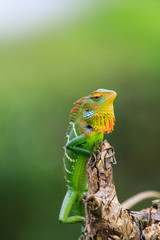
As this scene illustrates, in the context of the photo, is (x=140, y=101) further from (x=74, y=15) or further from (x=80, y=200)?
(x=80, y=200)

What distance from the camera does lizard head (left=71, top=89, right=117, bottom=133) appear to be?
2.92 meters

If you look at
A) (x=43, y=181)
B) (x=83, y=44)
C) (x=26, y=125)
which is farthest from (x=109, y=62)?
(x=43, y=181)

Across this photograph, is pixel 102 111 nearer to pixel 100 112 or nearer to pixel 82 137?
pixel 100 112

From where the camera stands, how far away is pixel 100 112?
294cm

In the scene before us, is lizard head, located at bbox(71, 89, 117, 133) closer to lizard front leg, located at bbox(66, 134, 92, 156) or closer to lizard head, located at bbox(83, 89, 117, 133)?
lizard head, located at bbox(83, 89, 117, 133)

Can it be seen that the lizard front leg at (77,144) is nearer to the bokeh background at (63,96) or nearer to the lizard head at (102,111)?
the lizard head at (102,111)

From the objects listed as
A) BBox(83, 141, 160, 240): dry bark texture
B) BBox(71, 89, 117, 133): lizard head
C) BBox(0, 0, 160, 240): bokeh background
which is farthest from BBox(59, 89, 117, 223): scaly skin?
BBox(0, 0, 160, 240): bokeh background

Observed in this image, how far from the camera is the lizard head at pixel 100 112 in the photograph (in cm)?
292

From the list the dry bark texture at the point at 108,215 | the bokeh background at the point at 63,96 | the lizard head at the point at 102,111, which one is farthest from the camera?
the bokeh background at the point at 63,96

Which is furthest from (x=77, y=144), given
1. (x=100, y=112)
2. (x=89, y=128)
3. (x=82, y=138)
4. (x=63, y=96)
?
(x=63, y=96)

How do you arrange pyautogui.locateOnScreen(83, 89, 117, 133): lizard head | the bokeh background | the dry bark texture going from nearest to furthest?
the dry bark texture → pyautogui.locateOnScreen(83, 89, 117, 133): lizard head → the bokeh background

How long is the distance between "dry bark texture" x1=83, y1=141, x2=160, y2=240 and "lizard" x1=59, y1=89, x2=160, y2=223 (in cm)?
36

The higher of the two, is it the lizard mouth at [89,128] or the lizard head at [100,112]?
the lizard head at [100,112]

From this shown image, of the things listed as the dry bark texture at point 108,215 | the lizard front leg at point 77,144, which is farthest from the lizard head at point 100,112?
the dry bark texture at point 108,215
